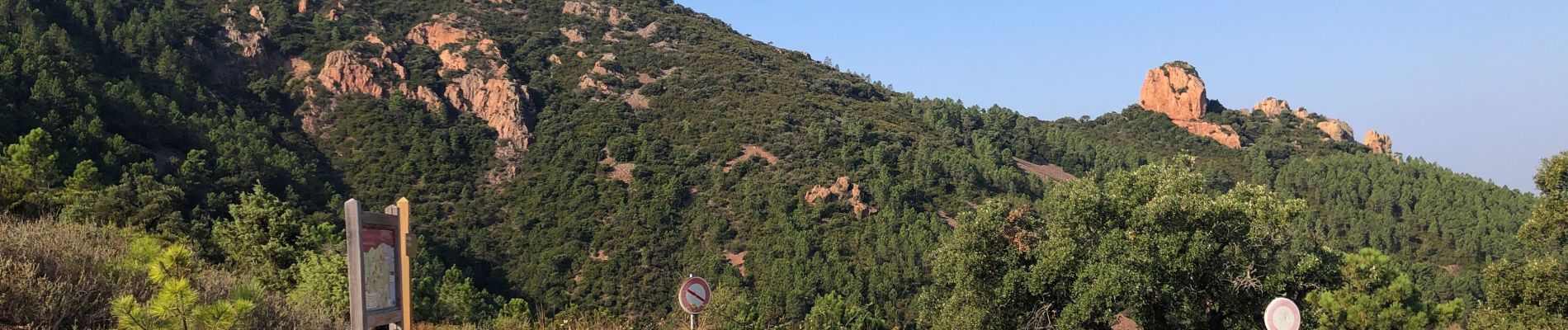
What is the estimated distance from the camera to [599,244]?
6209 cm

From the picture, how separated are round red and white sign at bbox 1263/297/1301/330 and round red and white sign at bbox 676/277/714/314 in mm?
5695

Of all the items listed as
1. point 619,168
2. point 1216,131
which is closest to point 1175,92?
point 1216,131

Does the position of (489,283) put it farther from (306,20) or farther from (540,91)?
(306,20)

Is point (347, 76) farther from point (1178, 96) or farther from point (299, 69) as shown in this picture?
point (1178, 96)

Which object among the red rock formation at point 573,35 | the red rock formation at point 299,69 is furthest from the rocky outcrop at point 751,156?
the red rock formation at point 573,35

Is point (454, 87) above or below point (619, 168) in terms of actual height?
above

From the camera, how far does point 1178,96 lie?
120m

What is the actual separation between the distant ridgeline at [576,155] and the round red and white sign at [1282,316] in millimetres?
17525

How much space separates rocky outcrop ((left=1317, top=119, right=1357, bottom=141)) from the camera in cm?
11075

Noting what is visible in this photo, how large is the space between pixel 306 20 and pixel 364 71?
14695 millimetres

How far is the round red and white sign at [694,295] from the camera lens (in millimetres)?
12203

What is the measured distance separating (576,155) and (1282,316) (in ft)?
230

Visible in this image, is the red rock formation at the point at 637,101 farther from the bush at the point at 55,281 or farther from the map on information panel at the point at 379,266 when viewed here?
the map on information panel at the point at 379,266

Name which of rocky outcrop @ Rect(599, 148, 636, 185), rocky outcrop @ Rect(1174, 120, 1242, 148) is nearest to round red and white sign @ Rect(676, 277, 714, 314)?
rocky outcrop @ Rect(599, 148, 636, 185)
